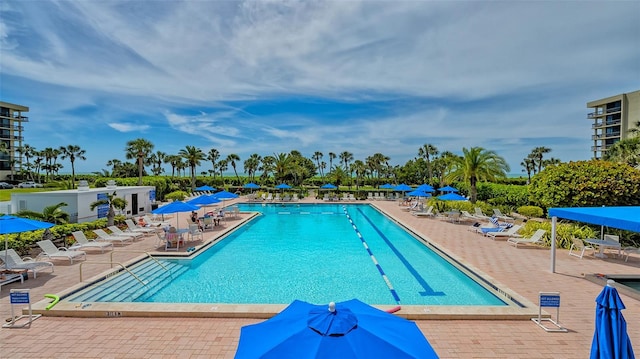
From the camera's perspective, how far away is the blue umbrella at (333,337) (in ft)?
8.40

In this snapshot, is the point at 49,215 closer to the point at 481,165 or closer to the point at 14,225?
the point at 14,225

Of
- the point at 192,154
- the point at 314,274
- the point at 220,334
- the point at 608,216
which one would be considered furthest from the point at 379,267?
the point at 192,154

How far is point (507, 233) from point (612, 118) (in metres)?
68.5

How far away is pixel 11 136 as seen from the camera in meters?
61.1

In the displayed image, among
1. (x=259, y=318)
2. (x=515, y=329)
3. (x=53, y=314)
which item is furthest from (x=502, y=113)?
(x=53, y=314)

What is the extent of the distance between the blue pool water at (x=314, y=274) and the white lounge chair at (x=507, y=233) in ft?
10.5

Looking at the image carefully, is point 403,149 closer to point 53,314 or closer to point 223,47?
point 223,47

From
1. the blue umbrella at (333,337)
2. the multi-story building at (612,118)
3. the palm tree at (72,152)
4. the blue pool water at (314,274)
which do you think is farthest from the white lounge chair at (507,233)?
the palm tree at (72,152)

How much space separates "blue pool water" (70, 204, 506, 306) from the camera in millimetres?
8234

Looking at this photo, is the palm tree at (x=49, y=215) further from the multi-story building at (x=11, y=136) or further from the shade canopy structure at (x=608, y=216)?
the multi-story building at (x=11, y=136)

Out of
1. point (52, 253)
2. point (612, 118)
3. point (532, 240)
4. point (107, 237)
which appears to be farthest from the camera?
point (612, 118)

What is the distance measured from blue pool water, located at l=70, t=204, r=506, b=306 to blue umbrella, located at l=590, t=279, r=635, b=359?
3.96 meters

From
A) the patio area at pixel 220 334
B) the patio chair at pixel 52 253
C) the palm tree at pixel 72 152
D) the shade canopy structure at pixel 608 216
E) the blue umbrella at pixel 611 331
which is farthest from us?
the palm tree at pixel 72 152

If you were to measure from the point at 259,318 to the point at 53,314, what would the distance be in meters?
4.12
